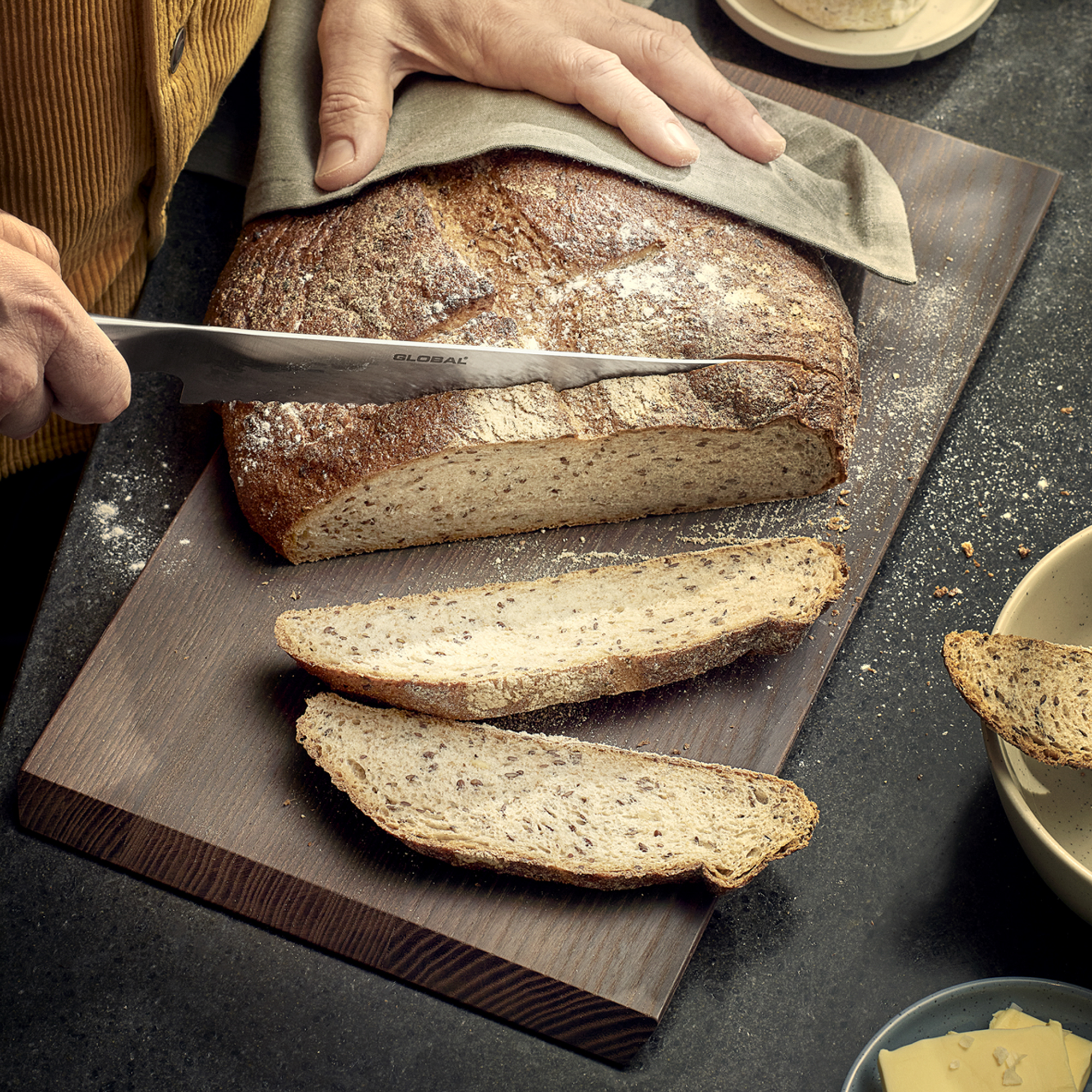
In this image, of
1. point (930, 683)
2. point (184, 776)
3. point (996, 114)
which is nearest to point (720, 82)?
point (996, 114)

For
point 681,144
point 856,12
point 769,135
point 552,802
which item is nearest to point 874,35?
point 856,12

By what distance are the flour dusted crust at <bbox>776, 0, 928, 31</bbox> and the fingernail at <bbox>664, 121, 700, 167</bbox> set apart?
2.80ft

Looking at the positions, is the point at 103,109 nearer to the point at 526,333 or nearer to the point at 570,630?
the point at 526,333

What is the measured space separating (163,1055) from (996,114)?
3.07 m

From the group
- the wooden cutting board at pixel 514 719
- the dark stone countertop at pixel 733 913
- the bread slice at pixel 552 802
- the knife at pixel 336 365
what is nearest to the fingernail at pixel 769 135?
the wooden cutting board at pixel 514 719

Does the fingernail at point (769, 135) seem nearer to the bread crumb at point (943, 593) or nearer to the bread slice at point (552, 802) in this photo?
the bread crumb at point (943, 593)

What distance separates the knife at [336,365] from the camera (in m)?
1.91

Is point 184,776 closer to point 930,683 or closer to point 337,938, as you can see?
point 337,938

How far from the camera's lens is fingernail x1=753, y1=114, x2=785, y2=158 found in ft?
7.58

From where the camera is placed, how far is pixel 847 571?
215 centimetres

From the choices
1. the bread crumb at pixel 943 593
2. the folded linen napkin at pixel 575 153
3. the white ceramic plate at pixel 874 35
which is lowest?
the bread crumb at pixel 943 593

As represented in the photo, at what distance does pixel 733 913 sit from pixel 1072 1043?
0.62 meters

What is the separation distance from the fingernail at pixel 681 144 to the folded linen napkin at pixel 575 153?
0.03 meters

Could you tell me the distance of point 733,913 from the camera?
203 cm
